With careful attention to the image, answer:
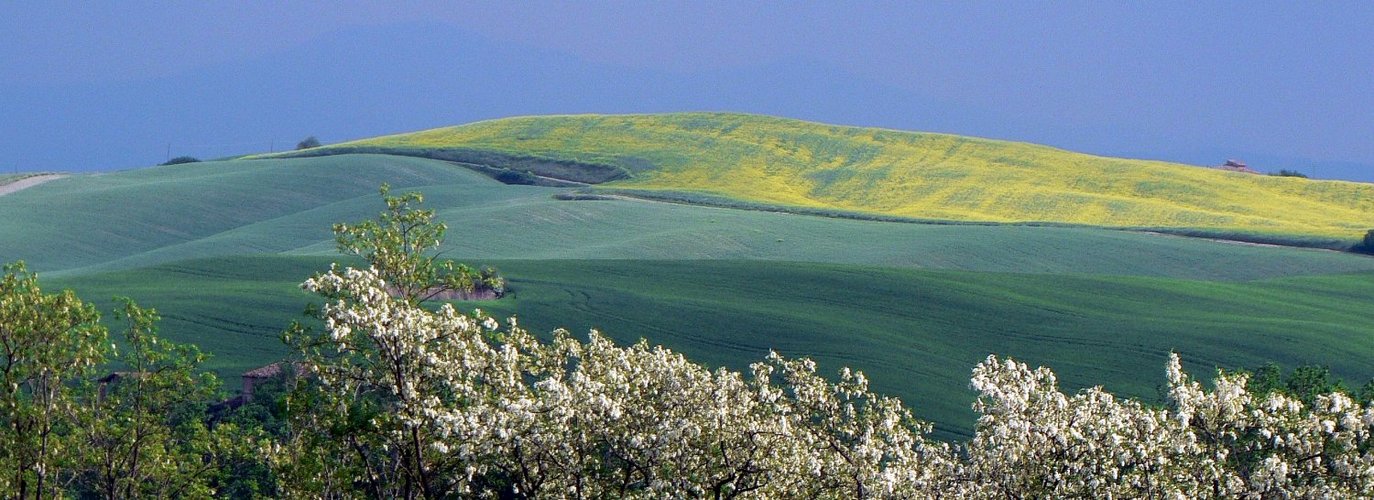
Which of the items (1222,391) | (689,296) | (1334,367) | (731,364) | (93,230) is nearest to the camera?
(1222,391)

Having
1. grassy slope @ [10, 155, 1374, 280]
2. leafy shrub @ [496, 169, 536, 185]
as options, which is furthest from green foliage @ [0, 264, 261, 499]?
leafy shrub @ [496, 169, 536, 185]

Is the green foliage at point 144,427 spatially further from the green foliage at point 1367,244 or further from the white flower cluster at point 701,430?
the green foliage at point 1367,244

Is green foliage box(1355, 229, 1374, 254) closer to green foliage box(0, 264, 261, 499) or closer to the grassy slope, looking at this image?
the grassy slope

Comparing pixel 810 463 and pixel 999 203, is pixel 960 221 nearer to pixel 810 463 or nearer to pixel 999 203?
pixel 999 203

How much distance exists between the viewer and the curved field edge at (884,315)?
131 feet

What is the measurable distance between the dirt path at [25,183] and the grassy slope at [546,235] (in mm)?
2288

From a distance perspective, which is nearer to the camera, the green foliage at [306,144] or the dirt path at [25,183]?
the dirt path at [25,183]

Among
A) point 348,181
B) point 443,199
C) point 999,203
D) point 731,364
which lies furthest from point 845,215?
point 731,364

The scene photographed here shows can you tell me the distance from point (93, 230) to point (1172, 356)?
66880mm

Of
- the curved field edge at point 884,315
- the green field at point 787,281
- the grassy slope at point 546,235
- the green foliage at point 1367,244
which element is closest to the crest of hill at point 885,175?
the green foliage at point 1367,244

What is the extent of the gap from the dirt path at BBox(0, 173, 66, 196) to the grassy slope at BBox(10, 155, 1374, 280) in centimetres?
229

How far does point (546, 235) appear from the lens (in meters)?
67.9

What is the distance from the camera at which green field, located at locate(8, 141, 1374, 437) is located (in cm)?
4125

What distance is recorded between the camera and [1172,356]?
16.8 metres
